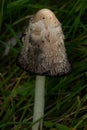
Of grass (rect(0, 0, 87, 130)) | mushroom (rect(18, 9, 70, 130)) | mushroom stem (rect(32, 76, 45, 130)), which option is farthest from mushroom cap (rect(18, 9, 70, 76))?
grass (rect(0, 0, 87, 130))

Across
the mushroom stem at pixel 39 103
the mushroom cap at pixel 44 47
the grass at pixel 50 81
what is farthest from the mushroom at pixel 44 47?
the grass at pixel 50 81

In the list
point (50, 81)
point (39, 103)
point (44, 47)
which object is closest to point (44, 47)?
point (44, 47)

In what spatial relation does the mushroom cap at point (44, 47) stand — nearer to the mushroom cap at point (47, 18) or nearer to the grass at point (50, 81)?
the mushroom cap at point (47, 18)

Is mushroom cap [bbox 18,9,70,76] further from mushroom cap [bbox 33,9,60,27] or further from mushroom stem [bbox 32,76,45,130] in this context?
mushroom stem [bbox 32,76,45,130]

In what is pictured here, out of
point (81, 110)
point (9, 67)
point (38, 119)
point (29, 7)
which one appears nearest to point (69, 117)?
point (81, 110)

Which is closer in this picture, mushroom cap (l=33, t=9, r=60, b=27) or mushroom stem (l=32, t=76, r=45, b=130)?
mushroom cap (l=33, t=9, r=60, b=27)

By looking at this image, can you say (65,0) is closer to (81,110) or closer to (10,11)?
(10,11)
